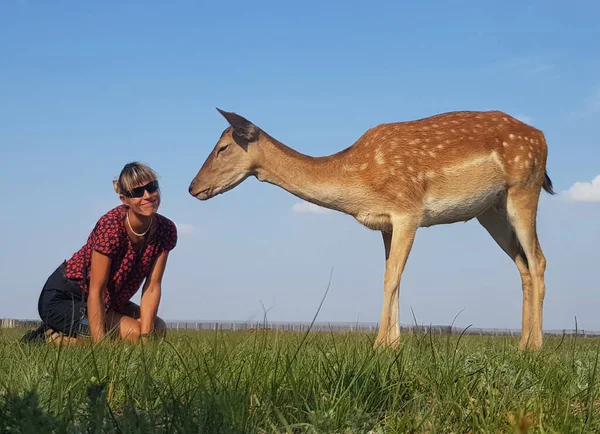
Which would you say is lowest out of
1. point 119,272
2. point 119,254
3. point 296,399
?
point 296,399

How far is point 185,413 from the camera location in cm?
276

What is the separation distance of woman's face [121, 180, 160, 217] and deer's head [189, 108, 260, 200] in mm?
1431

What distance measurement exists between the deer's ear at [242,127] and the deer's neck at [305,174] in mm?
187

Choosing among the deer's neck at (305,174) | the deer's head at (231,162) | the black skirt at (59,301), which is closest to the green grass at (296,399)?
the black skirt at (59,301)

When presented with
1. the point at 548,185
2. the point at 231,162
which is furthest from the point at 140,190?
the point at 548,185

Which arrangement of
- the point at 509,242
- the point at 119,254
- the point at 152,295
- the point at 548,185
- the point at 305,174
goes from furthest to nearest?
the point at 548,185
the point at 509,242
the point at 305,174
the point at 152,295
the point at 119,254

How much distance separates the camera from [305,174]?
824cm

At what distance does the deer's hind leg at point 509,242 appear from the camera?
8797 mm

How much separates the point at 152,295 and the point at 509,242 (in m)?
4.62

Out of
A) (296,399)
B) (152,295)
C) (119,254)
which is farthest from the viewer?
(152,295)

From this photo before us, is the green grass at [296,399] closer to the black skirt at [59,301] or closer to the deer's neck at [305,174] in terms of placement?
the black skirt at [59,301]

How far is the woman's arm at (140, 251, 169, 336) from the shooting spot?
7.45 meters

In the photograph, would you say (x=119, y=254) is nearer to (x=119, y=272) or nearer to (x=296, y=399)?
(x=119, y=272)

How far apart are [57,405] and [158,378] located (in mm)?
794
